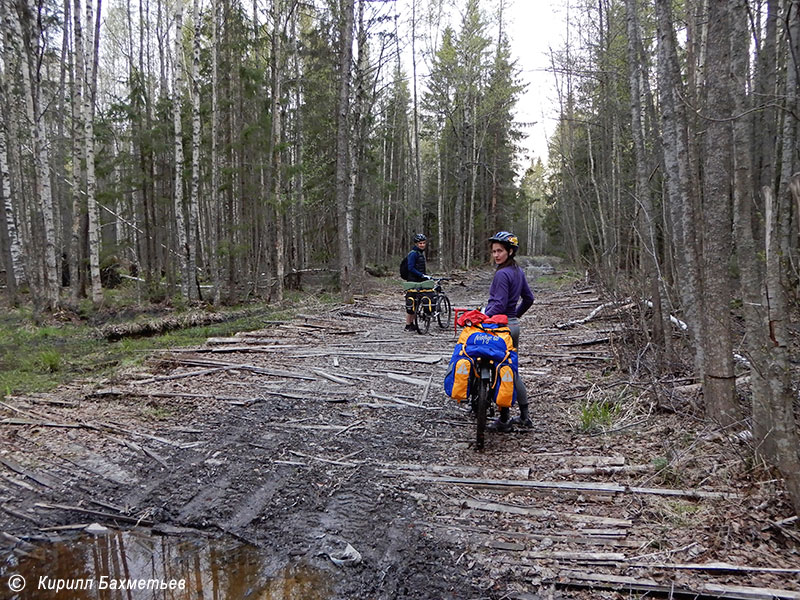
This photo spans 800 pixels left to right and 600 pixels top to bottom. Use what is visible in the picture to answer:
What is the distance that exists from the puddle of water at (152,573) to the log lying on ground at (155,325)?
8.76 m

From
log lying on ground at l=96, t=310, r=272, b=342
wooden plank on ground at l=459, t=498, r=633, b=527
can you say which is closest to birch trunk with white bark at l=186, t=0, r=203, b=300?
log lying on ground at l=96, t=310, r=272, b=342

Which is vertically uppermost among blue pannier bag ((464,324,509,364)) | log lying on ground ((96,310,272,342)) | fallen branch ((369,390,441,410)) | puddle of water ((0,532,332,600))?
blue pannier bag ((464,324,509,364))

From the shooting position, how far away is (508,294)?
209 inches

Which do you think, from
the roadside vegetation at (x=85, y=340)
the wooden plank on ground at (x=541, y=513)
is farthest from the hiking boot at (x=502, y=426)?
the roadside vegetation at (x=85, y=340)

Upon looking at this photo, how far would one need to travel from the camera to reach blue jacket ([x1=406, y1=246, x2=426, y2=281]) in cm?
1141

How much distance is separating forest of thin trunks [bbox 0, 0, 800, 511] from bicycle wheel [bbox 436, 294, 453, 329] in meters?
3.92

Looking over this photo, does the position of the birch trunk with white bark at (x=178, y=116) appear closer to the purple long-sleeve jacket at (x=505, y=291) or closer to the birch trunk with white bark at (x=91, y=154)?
the birch trunk with white bark at (x=91, y=154)

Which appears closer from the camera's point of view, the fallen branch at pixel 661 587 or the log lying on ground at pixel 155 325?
the fallen branch at pixel 661 587

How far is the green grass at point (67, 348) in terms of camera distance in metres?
7.69

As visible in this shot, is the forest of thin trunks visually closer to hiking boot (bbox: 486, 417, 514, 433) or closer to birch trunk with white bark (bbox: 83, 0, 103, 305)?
birch trunk with white bark (bbox: 83, 0, 103, 305)

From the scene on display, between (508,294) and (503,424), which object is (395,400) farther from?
(508,294)

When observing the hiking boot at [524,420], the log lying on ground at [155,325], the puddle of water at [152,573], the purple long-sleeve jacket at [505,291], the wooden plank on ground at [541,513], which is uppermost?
the purple long-sleeve jacket at [505,291]

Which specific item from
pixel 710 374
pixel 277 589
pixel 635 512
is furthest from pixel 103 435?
pixel 710 374

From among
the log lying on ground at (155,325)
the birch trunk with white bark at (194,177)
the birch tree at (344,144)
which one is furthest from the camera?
the birch tree at (344,144)
